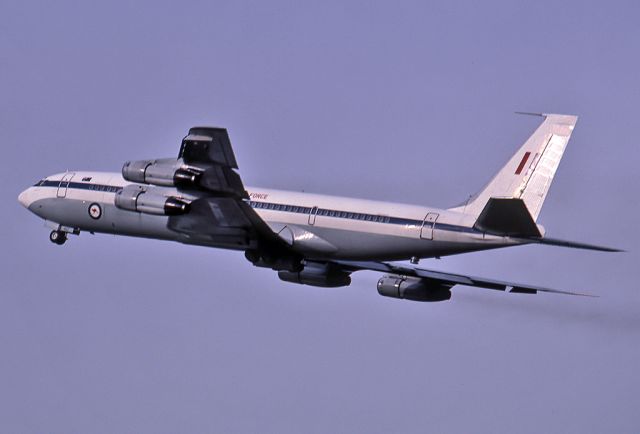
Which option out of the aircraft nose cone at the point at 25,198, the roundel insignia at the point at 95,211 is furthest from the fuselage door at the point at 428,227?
the aircraft nose cone at the point at 25,198

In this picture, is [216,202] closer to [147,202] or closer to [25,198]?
[147,202]

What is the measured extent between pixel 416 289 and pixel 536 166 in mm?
10554

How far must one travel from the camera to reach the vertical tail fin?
63.8m

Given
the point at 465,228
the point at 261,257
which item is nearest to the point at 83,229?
the point at 261,257

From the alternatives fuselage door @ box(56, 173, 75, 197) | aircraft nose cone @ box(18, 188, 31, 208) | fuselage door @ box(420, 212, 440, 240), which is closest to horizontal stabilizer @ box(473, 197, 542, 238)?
A: fuselage door @ box(420, 212, 440, 240)

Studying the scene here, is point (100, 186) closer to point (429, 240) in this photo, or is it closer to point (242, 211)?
point (242, 211)

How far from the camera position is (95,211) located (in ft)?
238

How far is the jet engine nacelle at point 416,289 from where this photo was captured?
236 feet

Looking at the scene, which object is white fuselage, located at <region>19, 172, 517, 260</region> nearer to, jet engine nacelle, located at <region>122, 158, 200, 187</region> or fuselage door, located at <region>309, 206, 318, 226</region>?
fuselage door, located at <region>309, 206, 318, 226</region>

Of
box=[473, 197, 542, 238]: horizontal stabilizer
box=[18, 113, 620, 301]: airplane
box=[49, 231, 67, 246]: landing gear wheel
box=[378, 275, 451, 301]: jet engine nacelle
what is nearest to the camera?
box=[473, 197, 542, 238]: horizontal stabilizer

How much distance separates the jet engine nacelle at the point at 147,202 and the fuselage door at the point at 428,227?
1036cm

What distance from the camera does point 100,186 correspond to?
72688 millimetres

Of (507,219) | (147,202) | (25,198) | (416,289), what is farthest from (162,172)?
(25,198)

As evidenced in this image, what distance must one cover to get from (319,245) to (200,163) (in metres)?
8.25
